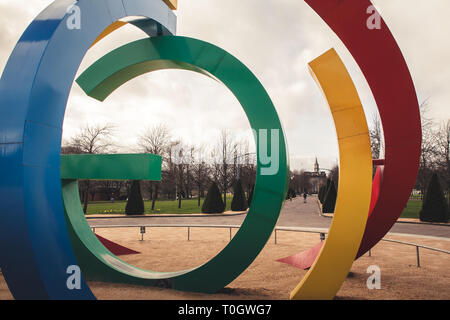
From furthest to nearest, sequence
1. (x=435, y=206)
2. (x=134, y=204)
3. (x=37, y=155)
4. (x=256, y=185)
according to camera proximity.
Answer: (x=134, y=204) → (x=435, y=206) → (x=256, y=185) → (x=37, y=155)

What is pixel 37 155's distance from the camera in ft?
12.2

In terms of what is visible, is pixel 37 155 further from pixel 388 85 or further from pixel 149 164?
pixel 388 85

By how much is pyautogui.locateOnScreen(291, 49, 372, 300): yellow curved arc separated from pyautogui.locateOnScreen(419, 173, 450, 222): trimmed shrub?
20.1 meters

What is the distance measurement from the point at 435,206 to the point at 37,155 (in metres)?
25.2

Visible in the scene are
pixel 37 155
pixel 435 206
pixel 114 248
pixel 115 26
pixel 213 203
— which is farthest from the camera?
pixel 213 203

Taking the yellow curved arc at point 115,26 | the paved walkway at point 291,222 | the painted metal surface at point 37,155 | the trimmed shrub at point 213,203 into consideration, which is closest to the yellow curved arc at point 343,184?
the painted metal surface at point 37,155

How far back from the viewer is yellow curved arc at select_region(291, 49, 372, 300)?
5.31 meters

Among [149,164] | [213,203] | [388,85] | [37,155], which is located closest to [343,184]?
[388,85]

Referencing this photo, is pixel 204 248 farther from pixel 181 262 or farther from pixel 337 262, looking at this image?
pixel 337 262

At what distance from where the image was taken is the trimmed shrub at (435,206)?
20.7 meters

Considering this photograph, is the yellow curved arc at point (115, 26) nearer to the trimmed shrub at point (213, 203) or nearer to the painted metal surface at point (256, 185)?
the painted metal surface at point (256, 185)

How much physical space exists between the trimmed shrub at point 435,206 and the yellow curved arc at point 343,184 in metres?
20.1

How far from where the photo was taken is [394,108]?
611cm

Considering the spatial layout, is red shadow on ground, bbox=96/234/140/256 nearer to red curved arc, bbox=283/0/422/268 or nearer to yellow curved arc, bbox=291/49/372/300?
yellow curved arc, bbox=291/49/372/300
